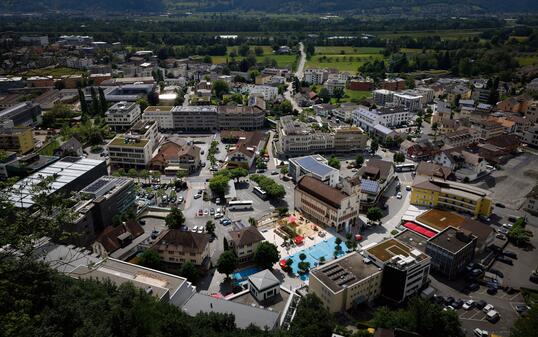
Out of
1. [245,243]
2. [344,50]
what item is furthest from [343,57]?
[245,243]

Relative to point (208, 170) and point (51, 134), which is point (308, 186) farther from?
point (51, 134)

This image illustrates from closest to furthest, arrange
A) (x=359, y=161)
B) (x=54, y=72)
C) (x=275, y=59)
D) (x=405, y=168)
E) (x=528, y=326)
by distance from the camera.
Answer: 1. (x=528, y=326)
2. (x=405, y=168)
3. (x=359, y=161)
4. (x=54, y=72)
5. (x=275, y=59)

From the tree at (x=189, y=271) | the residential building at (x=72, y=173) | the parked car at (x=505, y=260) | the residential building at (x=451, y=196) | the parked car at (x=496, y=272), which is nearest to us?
the tree at (x=189, y=271)

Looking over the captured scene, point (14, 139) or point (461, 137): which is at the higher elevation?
point (461, 137)

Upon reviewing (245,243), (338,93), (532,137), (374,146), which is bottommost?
(245,243)

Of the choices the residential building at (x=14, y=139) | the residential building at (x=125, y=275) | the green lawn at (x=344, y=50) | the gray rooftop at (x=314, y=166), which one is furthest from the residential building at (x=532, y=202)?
the green lawn at (x=344, y=50)

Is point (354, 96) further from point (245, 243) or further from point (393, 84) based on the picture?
point (245, 243)

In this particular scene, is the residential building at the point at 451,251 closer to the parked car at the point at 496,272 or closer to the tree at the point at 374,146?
the parked car at the point at 496,272
